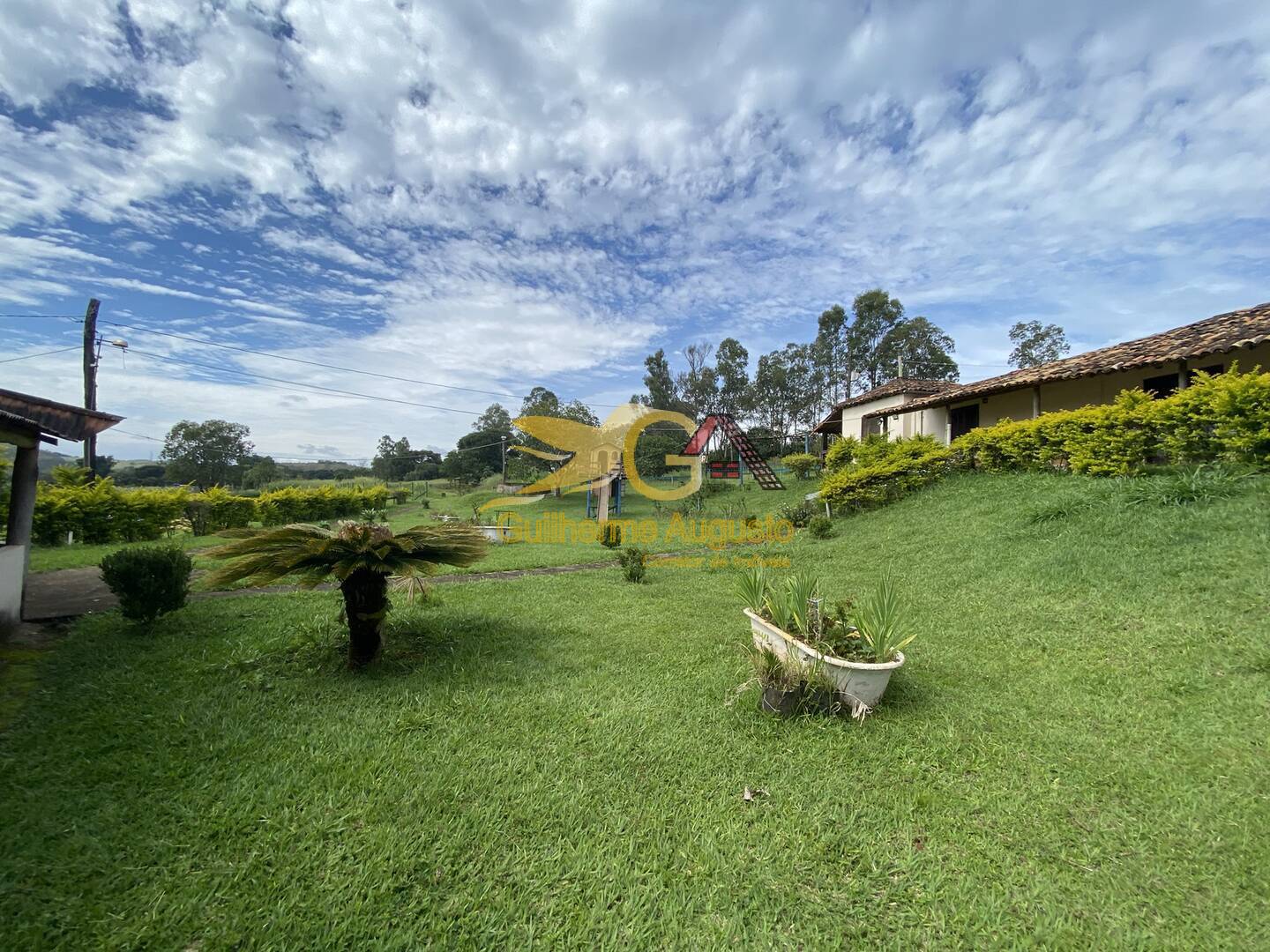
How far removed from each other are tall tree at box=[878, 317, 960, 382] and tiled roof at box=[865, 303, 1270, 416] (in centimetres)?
2301

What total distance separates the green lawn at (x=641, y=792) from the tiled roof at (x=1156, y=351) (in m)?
6.33

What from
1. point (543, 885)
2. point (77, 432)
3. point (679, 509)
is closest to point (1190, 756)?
point (543, 885)

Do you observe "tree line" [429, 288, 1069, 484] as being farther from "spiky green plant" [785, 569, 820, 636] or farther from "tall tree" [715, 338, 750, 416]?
"spiky green plant" [785, 569, 820, 636]

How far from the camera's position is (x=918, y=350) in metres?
35.1

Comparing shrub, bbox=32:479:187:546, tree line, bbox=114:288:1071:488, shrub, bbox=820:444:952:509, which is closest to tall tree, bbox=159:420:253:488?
tree line, bbox=114:288:1071:488

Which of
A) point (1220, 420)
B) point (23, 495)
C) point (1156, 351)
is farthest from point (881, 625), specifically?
point (1156, 351)

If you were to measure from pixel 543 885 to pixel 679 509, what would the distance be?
1578cm

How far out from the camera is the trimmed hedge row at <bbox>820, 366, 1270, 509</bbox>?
22.0 ft

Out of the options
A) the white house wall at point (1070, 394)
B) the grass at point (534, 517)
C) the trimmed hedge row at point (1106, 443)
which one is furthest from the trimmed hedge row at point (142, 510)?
the white house wall at point (1070, 394)

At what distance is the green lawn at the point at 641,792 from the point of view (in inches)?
69.2

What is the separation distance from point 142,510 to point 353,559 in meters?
13.4

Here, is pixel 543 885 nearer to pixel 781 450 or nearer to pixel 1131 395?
pixel 1131 395

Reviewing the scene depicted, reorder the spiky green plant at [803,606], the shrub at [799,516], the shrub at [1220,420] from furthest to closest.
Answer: the shrub at [799,516] → the shrub at [1220,420] → the spiky green plant at [803,606]

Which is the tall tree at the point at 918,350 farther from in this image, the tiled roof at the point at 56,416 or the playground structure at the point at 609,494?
the tiled roof at the point at 56,416
